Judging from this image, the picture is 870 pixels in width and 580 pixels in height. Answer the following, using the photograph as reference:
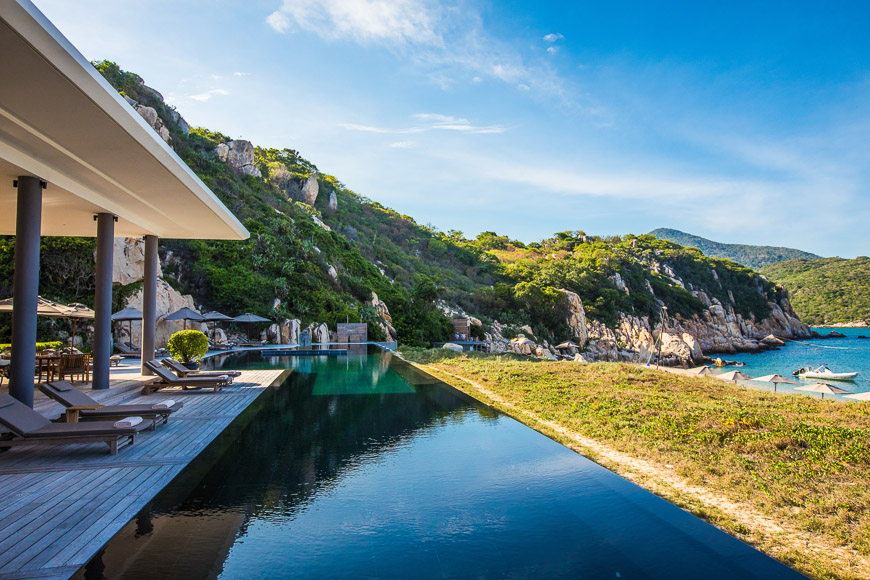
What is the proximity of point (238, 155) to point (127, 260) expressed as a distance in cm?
1993

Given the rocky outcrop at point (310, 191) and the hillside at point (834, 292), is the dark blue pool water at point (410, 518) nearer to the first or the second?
the rocky outcrop at point (310, 191)

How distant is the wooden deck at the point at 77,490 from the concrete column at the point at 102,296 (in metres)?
2.29

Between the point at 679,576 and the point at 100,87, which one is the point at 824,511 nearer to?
the point at 679,576

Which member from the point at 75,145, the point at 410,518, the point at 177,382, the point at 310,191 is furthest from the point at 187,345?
the point at 310,191

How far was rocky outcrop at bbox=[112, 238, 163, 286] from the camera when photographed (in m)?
19.4

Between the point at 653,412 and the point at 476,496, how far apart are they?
458cm

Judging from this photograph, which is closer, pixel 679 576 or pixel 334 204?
pixel 679 576

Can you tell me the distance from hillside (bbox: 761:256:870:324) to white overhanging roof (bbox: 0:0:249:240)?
8629 cm

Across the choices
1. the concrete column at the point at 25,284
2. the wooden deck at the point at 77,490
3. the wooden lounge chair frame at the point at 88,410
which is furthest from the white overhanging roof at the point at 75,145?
the wooden deck at the point at 77,490

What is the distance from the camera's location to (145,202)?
9109 mm

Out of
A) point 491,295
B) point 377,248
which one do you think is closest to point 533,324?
point 491,295

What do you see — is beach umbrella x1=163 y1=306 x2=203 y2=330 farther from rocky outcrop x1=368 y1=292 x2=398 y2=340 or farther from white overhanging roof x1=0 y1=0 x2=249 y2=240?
rocky outcrop x1=368 y1=292 x2=398 y2=340

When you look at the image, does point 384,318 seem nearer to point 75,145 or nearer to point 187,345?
point 187,345

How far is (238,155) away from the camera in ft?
123
